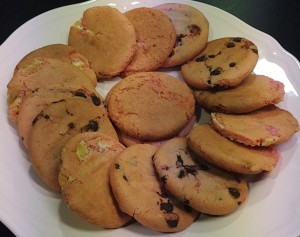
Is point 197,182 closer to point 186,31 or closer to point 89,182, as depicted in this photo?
point 89,182

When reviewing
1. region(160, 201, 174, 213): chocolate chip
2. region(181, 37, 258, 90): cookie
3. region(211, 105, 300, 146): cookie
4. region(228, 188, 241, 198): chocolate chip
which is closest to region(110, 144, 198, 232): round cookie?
region(160, 201, 174, 213): chocolate chip

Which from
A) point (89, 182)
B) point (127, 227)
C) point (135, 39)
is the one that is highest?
point (135, 39)

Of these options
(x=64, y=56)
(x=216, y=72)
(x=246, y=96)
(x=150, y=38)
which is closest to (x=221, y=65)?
(x=216, y=72)

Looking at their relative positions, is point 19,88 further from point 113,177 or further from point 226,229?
point 226,229

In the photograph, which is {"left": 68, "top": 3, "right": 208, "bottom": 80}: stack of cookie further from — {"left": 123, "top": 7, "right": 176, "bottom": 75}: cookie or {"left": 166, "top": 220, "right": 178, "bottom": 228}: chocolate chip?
{"left": 166, "top": 220, "right": 178, "bottom": 228}: chocolate chip

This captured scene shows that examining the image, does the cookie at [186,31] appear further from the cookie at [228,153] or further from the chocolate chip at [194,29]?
the cookie at [228,153]

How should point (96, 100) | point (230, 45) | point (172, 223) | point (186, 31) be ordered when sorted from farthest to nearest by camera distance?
point (186, 31) → point (230, 45) → point (96, 100) → point (172, 223)

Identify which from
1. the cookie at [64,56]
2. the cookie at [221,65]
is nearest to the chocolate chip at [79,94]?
the cookie at [64,56]

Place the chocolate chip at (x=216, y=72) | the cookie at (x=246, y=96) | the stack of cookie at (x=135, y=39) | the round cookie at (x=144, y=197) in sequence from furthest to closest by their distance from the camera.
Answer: the stack of cookie at (x=135, y=39)
the chocolate chip at (x=216, y=72)
the cookie at (x=246, y=96)
the round cookie at (x=144, y=197)
